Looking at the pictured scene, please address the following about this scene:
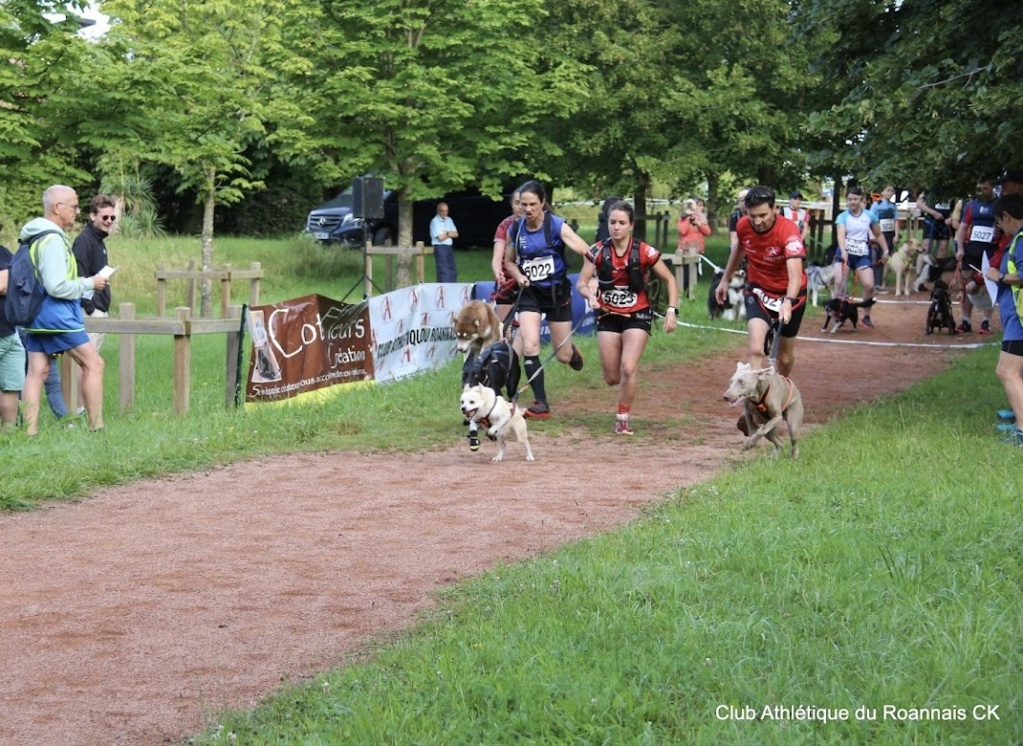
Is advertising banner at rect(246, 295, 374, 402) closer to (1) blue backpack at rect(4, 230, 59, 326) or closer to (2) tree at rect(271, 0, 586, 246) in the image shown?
(1) blue backpack at rect(4, 230, 59, 326)

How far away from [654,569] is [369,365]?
9.10 m

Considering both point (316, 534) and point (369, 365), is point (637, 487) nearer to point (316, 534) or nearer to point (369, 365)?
point (316, 534)

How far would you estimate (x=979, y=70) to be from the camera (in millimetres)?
11031

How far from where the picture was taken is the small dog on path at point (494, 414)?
10.2 m

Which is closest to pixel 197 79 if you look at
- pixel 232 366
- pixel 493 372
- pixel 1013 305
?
pixel 232 366

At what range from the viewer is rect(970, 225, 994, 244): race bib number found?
17688 millimetres

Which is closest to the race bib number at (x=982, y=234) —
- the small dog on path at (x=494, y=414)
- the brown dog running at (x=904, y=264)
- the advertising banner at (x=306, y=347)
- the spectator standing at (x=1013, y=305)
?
the spectator standing at (x=1013, y=305)

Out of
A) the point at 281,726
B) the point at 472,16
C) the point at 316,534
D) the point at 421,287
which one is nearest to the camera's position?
the point at 281,726

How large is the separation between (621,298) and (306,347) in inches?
147

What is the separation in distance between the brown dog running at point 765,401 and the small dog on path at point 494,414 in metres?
1.68

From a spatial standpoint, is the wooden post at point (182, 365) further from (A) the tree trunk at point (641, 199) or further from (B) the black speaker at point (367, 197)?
(A) the tree trunk at point (641, 199)

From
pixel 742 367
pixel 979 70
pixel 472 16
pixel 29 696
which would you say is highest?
pixel 472 16

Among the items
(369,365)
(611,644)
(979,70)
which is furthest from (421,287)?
(611,644)

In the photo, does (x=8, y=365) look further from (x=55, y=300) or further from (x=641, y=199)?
(x=641, y=199)
